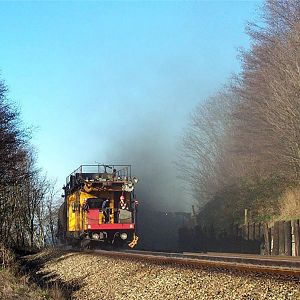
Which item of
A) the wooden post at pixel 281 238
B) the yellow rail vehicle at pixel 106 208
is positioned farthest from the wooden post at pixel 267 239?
the yellow rail vehicle at pixel 106 208

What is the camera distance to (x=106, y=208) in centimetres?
2769

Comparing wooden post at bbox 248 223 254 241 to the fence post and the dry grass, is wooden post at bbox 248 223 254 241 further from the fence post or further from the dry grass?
the fence post

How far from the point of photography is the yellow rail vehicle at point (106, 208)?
2705cm

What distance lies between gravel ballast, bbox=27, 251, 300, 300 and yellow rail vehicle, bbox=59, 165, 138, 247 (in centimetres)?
652

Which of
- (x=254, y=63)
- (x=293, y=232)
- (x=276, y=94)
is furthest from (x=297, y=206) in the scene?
(x=254, y=63)

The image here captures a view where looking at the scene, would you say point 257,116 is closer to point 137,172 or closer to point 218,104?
point 218,104

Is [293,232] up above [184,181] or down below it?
below

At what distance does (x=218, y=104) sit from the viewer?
51.0m

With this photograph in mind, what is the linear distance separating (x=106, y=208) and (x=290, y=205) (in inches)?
388

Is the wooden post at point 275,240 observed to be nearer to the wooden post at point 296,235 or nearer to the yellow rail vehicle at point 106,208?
the wooden post at point 296,235

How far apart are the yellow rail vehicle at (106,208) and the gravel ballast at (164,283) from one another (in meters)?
6.52

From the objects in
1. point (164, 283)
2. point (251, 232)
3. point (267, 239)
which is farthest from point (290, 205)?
point (164, 283)

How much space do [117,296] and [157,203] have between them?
167ft

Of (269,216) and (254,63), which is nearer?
(269,216)
